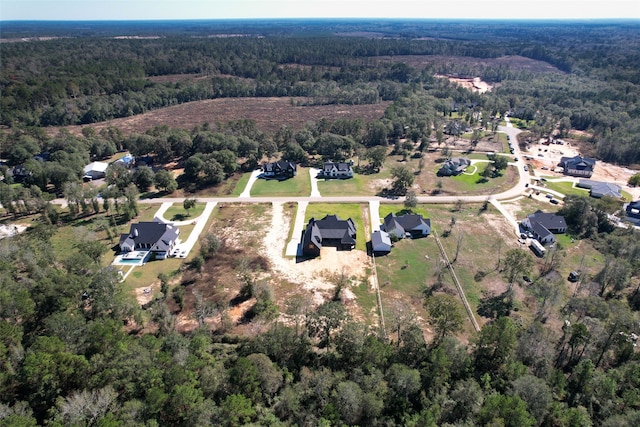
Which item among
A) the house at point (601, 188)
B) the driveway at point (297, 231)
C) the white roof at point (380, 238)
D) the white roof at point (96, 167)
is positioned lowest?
the house at point (601, 188)

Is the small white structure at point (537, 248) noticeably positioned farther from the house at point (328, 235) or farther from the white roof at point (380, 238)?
the house at point (328, 235)

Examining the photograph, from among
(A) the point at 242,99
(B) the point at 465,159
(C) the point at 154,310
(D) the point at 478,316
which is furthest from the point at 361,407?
(A) the point at 242,99

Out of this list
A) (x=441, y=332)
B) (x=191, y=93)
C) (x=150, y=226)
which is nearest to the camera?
(x=441, y=332)

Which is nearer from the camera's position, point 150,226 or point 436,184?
point 150,226

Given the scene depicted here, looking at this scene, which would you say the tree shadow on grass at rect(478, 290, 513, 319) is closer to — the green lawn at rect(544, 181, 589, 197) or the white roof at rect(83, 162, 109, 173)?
the green lawn at rect(544, 181, 589, 197)

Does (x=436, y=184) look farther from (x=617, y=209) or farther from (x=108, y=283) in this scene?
(x=108, y=283)

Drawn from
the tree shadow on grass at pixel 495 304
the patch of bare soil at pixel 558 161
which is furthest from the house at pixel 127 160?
the patch of bare soil at pixel 558 161

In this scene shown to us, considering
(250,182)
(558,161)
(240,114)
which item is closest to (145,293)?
(250,182)
